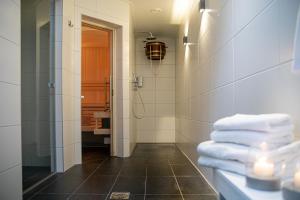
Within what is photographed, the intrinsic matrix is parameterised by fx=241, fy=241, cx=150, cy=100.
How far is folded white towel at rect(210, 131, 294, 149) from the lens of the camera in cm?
66

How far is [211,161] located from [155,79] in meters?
4.39

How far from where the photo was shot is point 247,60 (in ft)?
4.21

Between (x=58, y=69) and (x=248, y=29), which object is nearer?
(x=248, y=29)

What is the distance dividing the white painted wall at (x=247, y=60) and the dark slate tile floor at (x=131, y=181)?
0.48 meters

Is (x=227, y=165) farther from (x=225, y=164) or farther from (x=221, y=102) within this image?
(x=221, y=102)

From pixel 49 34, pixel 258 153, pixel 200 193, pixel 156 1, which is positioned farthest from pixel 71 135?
pixel 258 153

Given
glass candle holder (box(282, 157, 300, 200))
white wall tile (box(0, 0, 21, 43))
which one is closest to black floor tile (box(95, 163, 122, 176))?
white wall tile (box(0, 0, 21, 43))

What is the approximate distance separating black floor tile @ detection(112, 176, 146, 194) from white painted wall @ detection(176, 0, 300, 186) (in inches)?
28.4

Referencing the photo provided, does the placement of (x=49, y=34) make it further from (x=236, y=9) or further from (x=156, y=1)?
(x=236, y=9)

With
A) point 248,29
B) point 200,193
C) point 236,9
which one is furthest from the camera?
point 200,193

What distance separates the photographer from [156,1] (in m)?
3.46

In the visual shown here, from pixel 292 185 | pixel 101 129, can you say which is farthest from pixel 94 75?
pixel 292 185

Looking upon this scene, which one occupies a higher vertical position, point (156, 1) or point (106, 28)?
point (156, 1)

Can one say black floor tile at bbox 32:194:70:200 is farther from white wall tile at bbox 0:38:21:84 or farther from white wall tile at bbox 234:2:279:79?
white wall tile at bbox 234:2:279:79
